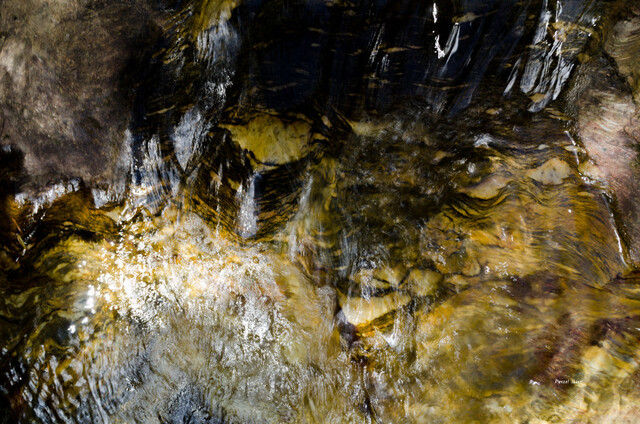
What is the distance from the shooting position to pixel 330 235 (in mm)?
2824

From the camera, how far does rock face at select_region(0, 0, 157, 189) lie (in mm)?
2531

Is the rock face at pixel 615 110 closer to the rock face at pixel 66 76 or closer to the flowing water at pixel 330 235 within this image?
the flowing water at pixel 330 235

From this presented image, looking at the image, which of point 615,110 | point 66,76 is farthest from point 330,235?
point 66,76

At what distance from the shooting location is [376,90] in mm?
2590

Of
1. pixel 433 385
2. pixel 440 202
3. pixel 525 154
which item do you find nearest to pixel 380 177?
pixel 440 202

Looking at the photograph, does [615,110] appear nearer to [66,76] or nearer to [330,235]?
[330,235]

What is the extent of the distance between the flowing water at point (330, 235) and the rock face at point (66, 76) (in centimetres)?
16

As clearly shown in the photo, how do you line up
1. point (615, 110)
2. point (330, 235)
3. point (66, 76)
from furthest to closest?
1. point (330, 235)
2. point (66, 76)
3. point (615, 110)

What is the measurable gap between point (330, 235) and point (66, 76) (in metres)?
2.28

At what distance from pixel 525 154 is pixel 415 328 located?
147cm

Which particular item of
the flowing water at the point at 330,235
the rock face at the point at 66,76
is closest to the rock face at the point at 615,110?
the flowing water at the point at 330,235

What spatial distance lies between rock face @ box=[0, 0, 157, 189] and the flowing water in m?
Answer: 0.16

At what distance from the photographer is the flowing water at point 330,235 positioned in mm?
2271

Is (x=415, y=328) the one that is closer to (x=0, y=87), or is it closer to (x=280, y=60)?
(x=280, y=60)
